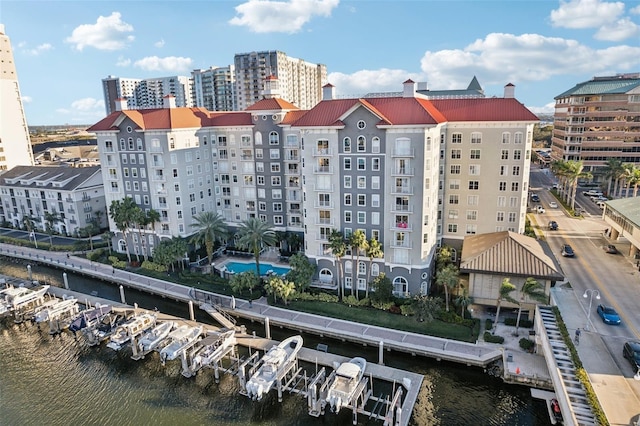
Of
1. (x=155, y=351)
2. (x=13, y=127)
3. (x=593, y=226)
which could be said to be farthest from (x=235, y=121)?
(x=13, y=127)

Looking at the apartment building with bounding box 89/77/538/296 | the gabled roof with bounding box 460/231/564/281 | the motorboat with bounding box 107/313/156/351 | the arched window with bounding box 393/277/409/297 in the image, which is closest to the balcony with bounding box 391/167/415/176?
the apartment building with bounding box 89/77/538/296

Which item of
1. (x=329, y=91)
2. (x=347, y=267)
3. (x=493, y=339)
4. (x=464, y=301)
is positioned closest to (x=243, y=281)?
(x=347, y=267)

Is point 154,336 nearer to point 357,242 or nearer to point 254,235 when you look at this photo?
point 254,235

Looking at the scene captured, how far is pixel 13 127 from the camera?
4257 inches

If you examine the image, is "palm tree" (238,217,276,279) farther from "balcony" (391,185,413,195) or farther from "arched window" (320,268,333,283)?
"balcony" (391,185,413,195)

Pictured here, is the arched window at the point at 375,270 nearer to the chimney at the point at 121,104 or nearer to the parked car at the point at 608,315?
the parked car at the point at 608,315

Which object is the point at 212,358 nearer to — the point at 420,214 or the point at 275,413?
the point at 275,413

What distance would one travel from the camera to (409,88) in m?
52.5

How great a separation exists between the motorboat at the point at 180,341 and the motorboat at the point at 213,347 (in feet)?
3.82

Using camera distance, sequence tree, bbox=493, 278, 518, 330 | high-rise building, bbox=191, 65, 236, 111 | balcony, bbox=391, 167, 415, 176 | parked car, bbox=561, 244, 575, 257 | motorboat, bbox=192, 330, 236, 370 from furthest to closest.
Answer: high-rise building, bbox=191, 65, 236, 111 < parked car, bbox=561, 244, 575, 257 < balcony, bbox=391, 167, 415, 176 < tree, bbox=493, 278, 518, 330 < motorboat, bbox=192, 330, 236, 370

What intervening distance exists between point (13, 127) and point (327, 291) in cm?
10200

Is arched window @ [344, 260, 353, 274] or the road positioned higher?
arched window @ [344, 260, 353, 274]

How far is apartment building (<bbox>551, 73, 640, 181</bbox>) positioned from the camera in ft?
344

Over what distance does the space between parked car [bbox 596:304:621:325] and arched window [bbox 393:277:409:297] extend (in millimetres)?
20199
